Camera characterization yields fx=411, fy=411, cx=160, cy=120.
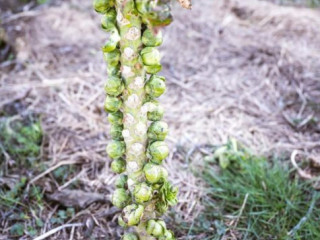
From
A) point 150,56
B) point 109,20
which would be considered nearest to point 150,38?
point 150,56

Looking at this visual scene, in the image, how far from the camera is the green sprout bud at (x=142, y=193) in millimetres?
1605

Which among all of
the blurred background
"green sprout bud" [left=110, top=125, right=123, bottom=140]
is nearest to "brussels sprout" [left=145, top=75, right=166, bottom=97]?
"green sprout bud" [left=110, top=125, right=123, bottom=140]

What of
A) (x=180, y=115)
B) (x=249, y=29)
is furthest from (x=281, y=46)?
(x=180, y=115)

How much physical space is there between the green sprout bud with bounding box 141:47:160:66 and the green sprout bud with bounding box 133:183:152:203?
0.49m

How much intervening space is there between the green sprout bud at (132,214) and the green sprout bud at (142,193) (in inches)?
1.2

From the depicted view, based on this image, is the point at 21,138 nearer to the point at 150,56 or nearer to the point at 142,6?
the point at 150,56

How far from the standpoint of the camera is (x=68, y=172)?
2.54 meters

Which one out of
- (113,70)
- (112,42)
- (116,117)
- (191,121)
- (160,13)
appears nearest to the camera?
(160,13)

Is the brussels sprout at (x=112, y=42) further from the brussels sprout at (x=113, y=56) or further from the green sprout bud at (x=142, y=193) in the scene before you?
the green sprout bud at (x=142, y=193)

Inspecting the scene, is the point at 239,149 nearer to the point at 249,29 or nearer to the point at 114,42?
the point at 114,42

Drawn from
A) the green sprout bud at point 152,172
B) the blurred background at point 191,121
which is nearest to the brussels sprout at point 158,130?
the green sprout bud at point 152,172

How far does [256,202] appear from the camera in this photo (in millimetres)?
2301

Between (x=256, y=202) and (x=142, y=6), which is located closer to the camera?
(x=142, y=6)

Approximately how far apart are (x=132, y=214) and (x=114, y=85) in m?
0.51
